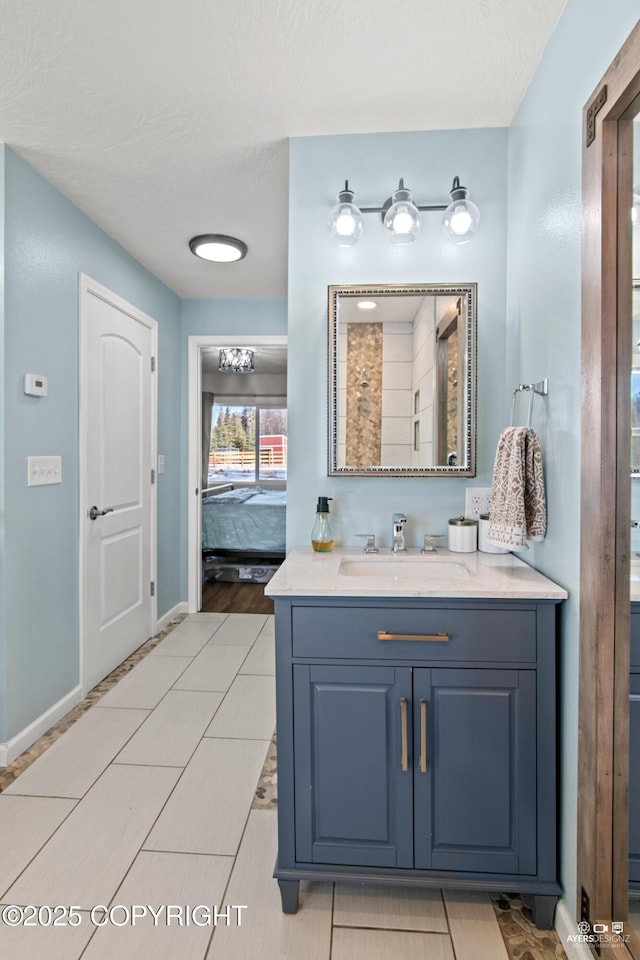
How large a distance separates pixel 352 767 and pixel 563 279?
4.69 ft

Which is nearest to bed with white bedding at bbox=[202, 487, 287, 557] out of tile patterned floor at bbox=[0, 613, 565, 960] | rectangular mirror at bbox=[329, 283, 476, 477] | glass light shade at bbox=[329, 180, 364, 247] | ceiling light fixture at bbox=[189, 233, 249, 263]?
tile patterned floor at bbox=[0, 613, 565, 960]

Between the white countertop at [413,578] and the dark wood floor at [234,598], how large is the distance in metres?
2.43

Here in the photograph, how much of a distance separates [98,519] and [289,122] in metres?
2.08

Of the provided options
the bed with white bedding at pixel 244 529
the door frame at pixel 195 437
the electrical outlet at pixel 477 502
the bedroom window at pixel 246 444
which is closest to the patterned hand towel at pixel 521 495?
the electrical outlet at pixel 477 502

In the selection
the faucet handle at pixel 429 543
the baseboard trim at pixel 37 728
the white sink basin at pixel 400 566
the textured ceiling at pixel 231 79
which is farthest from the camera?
the baseboard trim at pixel 37 728

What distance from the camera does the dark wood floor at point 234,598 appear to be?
4023 mm

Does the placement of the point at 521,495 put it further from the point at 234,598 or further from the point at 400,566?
the point at 234,598

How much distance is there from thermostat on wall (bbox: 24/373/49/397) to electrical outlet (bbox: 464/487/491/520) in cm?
185

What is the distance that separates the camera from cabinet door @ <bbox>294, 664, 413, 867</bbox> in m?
1.30

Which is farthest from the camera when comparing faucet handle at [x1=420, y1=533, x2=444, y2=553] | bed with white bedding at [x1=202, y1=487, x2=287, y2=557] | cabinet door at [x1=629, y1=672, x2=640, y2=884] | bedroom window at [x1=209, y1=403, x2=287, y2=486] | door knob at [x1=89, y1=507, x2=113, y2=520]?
bedroom window at [x1=209, y1=403, x2=287, y2=486]

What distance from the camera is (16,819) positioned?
1680mm

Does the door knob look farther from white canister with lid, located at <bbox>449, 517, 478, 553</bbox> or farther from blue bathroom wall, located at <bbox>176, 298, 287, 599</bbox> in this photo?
white canister with lid, located at <bbox>449, 517, 478, 553</bbox>

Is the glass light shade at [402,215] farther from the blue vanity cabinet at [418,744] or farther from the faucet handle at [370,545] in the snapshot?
the blue vanity cabinet at [418,744]

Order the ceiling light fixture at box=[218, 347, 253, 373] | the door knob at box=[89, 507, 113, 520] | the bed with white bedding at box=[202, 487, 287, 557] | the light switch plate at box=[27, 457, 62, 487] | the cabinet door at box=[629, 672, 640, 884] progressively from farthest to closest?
the ceiling light fixture at box=[218, 347, 253, 373], the bed with white bedding at box=[202, 487, 287, 557], the door knob at box=[89, 507, 113, 520], the light switch plate at box=[27, 457, 62, 487], the cabinet door at box=[629, 672, 640, 884]
